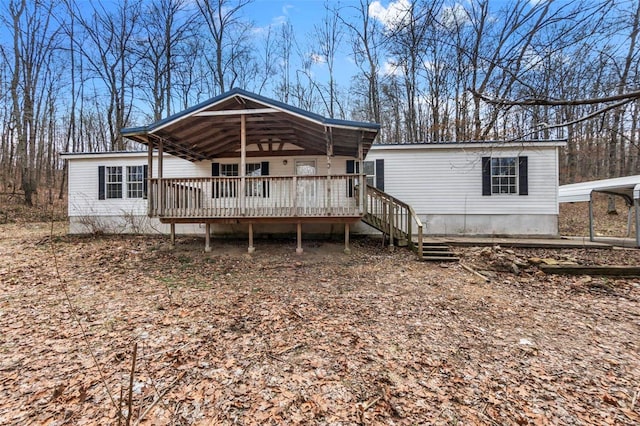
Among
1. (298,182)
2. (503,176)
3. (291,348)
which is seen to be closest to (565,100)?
(291,348)

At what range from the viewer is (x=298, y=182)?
8.70 m

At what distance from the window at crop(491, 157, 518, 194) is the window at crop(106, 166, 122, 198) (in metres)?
14.9

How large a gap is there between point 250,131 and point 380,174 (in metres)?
5.07

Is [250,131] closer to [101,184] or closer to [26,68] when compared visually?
[101,184]

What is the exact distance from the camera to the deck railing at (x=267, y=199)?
852 cm

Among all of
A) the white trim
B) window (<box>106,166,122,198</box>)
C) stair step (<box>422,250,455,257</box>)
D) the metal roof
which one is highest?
the white trim

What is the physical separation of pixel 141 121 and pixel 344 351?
25.3m

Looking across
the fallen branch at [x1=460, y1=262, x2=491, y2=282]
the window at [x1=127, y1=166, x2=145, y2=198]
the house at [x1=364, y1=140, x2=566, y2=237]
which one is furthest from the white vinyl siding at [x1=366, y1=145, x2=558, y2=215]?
the window at [x1=127, y1=166, x2=145, y2=198]

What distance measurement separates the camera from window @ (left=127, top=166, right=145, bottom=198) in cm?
1202

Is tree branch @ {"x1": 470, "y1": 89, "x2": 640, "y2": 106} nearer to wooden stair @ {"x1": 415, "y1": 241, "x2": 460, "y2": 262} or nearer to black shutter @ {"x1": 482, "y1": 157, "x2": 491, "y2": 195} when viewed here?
wooden stair @ {"x1": 415, "y1": 241, "x2": 460, "y2": 262}

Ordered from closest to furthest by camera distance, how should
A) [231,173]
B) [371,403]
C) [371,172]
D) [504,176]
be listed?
[371,403] < [504,176] < [371,172] < [231,173]

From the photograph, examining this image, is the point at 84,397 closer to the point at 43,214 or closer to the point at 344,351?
the point at 344,351

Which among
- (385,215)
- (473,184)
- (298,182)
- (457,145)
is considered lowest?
(385,215)

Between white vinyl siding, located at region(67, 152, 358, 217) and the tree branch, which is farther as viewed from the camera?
white vinyl siding, located at region(67, 152, 358, 217)
